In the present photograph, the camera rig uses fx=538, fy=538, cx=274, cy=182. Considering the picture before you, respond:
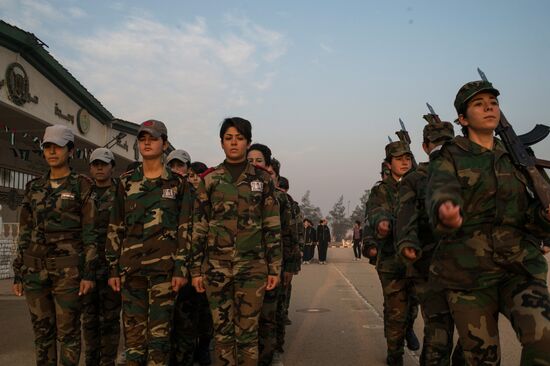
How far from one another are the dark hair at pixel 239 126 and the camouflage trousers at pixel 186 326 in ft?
6.06

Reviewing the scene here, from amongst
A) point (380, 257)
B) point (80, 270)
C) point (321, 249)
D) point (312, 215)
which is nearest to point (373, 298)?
point (380, 257)

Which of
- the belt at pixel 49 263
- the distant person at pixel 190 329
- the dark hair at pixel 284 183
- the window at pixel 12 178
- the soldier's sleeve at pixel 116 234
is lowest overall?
the distant person at pixel 190 329

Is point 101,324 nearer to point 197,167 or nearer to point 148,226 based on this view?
point 148,226

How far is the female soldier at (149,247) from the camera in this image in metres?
4.40

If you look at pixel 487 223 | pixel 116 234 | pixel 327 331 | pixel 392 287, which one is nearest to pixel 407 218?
pixel 487 223

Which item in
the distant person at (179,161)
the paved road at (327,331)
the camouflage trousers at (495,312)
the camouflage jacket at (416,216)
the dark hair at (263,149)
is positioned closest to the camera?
the camouflage trousers at (495,312)

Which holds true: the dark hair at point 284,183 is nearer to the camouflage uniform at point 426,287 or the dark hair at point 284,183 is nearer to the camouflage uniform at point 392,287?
the camouflage uniform at point 392,287

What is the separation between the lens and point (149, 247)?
4500 mm

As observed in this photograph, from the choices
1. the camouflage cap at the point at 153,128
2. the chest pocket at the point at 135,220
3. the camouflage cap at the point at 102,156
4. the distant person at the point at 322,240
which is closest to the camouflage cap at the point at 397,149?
the camouflage cap at the point at 153,128

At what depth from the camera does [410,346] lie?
6.55m

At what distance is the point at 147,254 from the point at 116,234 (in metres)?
0.37

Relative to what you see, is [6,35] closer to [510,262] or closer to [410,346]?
[410,346]

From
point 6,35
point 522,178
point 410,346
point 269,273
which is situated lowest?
point 410,346

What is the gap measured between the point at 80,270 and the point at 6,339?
3.21 m
